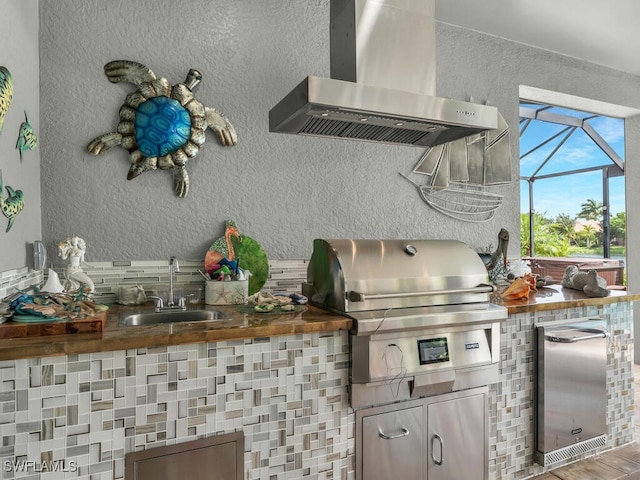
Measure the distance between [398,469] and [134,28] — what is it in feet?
8.24

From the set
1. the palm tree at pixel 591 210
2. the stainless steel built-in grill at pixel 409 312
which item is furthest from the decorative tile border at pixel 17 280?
the palm tree at pixel 591 210

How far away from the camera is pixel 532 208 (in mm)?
8305

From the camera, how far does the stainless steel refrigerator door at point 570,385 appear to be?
231 cm

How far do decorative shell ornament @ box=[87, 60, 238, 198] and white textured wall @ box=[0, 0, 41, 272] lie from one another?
31cm

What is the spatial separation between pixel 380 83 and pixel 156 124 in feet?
3.81

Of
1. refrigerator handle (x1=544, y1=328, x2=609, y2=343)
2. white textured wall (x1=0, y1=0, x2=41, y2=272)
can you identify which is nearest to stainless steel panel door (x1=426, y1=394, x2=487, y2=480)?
refrigerator handle (x1=544, y1=328, x2=609, y2=343)

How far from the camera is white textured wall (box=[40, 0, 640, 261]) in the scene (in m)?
2.12

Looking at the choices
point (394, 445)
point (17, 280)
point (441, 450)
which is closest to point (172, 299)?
point (17, 280)

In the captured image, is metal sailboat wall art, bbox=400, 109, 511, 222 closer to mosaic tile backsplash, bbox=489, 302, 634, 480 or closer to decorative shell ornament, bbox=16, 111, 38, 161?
mosaic tile backsplash, bbox=489, 302, 634, 480

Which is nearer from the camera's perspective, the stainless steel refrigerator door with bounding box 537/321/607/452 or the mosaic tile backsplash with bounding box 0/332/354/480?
the mosaic tile backsplash with bounding box 0/332/354/480

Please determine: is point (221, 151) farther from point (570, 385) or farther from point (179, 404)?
point (570, 385)

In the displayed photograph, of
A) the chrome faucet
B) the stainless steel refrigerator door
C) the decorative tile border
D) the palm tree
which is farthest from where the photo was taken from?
the palm tree

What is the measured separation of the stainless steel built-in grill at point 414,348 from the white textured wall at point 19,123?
1.28m

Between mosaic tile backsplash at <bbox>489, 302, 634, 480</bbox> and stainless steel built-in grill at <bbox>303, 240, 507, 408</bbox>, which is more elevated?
stainless steel built-in grill at <bbox>303, 240, 507, 408</bbox>
